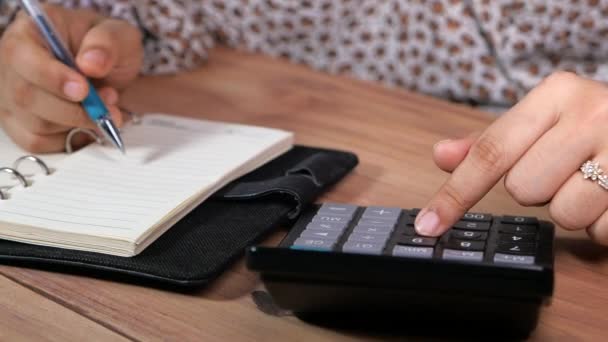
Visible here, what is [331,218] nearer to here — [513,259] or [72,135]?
[513,259]

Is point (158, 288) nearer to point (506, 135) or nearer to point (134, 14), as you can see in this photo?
point (506, 135)

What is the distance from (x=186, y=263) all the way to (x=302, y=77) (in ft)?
1.94

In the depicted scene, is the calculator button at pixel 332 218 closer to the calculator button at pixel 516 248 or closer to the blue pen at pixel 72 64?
the calculator button at pixel 516 248

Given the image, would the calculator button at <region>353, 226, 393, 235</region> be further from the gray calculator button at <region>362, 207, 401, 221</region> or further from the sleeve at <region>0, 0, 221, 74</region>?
the sleeve at <region>0, 0, 221, 74</region>

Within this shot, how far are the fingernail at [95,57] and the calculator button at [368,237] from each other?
1.41ft

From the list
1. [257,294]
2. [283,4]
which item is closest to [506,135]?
[257,294]

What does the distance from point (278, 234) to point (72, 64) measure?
34 cm

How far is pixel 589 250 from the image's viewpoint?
697 mm

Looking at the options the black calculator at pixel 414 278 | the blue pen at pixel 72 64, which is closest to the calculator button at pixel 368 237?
the black calculator at pixel 414 278

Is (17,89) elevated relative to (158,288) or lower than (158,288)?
elevated

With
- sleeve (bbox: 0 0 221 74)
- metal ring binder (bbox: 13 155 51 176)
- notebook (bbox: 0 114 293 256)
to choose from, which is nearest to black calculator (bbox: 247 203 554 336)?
notebook (bbox: 0 114 293 256)

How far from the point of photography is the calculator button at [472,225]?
24.5 inches

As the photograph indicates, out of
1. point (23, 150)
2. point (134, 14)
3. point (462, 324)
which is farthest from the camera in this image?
point (134, 14)

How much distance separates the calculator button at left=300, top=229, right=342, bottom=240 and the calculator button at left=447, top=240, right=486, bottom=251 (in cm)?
9
